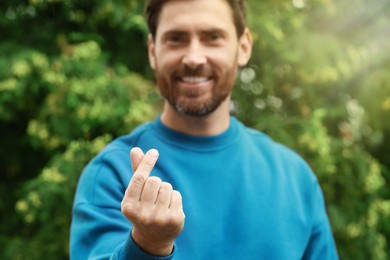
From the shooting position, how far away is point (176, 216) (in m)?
1.18

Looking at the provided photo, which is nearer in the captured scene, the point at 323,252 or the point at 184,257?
the point at 184,257

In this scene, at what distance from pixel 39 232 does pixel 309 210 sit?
6.38 ft

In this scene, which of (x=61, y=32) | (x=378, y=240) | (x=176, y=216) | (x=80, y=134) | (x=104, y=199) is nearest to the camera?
(x=176, y=216)

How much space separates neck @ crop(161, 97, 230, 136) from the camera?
1942mm

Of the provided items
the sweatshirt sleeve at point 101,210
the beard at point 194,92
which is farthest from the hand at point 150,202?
the beard at point 194,92

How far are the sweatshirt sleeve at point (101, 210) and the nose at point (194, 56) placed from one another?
0.37 metres

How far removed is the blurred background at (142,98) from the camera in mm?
3176

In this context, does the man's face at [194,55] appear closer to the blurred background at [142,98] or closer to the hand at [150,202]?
the hand at [150,202]

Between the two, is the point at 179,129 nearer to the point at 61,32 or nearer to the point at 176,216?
the point at 176,216

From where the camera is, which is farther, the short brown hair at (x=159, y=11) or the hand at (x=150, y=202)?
the short brown hair at (x=159, y=11)

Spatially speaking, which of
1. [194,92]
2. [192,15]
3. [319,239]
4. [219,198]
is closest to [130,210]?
[219,198]

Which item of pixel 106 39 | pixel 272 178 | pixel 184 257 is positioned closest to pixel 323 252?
pixel 272 178

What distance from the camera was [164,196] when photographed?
1171 millimetres

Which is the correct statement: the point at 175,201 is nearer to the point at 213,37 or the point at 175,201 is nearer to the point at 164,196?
the point at 164,196
